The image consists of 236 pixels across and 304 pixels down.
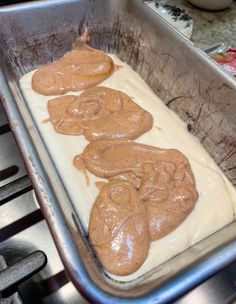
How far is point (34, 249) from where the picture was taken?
0.77 metres

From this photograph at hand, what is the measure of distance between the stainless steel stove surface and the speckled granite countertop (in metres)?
1.02

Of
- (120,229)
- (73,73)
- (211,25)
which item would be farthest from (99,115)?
(211,25)

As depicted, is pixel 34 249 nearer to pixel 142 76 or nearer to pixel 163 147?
pixel 163 147

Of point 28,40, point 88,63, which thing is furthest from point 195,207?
point 28,40

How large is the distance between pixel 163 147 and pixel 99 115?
234 mm

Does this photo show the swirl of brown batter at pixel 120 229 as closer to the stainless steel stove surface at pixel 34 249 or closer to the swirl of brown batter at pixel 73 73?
the stainless steel stove surface at pixel 34 249

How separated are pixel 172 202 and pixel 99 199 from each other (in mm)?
186

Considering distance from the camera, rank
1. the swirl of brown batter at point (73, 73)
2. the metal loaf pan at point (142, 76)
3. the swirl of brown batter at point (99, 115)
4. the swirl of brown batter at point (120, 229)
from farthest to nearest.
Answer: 1. the swirl of brown batter at point (73, 73)
2. the swirl of brown batter at point (99, 115)
3. the swirl of brown batter at point (120, 229)
4. the metal loaf pan at point (142, 76)

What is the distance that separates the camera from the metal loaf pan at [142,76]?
52 cm

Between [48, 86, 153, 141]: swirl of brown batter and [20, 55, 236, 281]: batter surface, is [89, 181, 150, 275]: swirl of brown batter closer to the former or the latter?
[20, 55, 236, 281]: batter surface

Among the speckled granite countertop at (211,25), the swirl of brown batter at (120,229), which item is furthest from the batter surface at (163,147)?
the speckled granite countertop at (211,25)

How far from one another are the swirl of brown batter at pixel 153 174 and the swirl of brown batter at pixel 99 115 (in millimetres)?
46

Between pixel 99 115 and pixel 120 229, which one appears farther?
pixel 99 115

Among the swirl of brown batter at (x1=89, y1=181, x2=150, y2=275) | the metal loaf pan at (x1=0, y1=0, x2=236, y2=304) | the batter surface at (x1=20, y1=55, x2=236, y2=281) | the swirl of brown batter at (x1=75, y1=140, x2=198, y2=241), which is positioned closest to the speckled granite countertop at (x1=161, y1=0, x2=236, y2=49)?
the metal loaf pan at (x1=0, y1=0, x2=236, y2=304)
